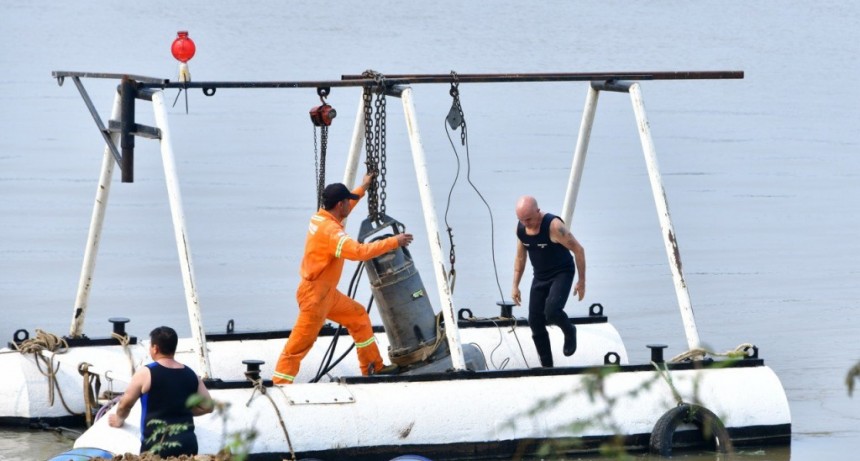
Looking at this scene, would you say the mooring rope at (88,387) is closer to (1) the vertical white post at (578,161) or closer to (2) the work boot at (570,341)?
(2) the work boot at (570,341)

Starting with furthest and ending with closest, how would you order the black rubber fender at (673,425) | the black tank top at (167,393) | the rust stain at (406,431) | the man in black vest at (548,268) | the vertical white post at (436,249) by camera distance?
the man in black vest at (548,268)
the black rubber fender at (673,425)
the vertical white post at (436,249)
the rust stain at (406,431)
the black tank top at (167,393)

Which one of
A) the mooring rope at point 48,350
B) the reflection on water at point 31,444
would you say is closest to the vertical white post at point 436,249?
the reflection on water at point 31,444

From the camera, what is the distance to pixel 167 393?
8.35m

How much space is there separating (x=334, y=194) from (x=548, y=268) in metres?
1.71

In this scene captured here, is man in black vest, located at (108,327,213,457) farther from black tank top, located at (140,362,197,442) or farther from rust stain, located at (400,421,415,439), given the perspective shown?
rust stain, located at (400,421,415,439)

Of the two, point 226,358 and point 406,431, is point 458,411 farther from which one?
point 226,358

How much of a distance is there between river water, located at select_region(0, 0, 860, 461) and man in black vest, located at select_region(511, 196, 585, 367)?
1.72 meters

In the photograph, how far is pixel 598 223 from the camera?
2031 cm

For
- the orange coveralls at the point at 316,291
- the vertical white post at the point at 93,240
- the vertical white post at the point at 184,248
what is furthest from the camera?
the vertical white post at the point at 93,240

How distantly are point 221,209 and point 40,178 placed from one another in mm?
3798

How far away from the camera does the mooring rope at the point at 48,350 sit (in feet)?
35.6

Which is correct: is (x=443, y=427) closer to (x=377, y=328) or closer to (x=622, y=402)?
(x=622, y=402)

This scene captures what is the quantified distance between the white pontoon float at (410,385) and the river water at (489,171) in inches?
22.4

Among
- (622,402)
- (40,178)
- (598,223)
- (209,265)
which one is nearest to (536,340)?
(622,402)
